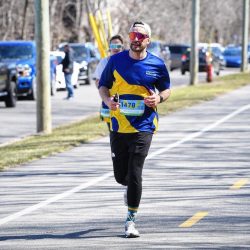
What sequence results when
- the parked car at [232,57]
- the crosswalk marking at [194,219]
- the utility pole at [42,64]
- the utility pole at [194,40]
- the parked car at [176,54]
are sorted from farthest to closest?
the parked car at [232,57], the parked car at [176,54], the utility pole at [194,40], the utility pole at [42,64], the crosswalk marking at [194,219]

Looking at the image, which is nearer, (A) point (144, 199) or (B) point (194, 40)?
(A) point (144, 199)

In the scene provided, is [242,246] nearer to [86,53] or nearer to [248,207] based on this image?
[248,207]

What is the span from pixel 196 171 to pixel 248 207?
341 cm

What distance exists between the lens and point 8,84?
98.9ft

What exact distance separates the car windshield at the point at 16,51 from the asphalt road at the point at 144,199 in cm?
1607

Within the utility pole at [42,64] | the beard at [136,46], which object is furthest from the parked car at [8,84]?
the beard at [136,46]

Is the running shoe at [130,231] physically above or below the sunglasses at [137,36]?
below

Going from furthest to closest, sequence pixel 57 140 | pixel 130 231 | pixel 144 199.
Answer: pixel 57 140, pixel 144 199, pixel 130 231

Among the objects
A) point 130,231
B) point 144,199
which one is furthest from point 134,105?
point 144,199

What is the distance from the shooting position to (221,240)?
9180mm

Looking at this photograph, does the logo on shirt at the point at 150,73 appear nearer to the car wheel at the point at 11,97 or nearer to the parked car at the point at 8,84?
the parked car at the point at 8,84

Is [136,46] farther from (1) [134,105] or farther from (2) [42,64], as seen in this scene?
(2) [42,64]

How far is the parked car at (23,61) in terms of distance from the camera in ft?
109

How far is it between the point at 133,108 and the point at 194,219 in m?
1.53
